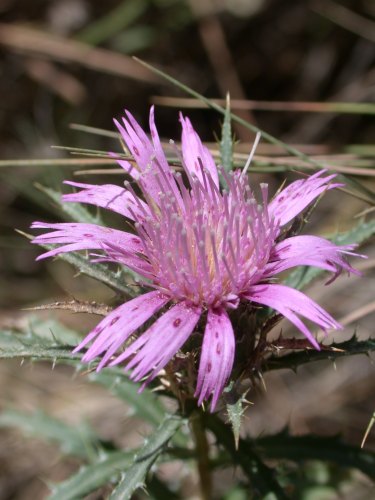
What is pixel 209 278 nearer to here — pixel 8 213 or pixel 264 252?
pixel 264 252

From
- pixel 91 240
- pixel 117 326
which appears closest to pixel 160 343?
pixel 117 326

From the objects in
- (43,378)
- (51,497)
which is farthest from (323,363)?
(51,497)

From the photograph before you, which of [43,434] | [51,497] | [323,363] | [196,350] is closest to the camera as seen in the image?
[196,350]

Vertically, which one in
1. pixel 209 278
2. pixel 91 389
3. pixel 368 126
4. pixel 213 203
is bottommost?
pixel 91 389

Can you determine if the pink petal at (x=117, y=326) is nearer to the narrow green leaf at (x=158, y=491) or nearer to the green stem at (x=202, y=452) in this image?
the green stem at (x=202, y=452)

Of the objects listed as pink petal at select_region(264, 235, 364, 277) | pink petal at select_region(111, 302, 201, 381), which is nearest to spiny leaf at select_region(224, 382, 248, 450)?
pink petal at select_region(111, 302, 201, 381)

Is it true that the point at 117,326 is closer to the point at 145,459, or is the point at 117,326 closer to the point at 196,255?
the point at 196,255

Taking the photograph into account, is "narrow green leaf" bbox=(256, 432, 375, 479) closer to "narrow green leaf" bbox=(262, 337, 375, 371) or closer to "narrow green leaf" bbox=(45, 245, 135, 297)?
"narrow green leaf" bbox=(262, 337, 375, 371)

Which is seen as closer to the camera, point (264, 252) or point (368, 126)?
point (264, 252)

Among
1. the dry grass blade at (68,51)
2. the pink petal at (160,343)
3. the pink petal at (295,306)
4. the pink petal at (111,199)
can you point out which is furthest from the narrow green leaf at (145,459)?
the dry grass blade at (68,51)
